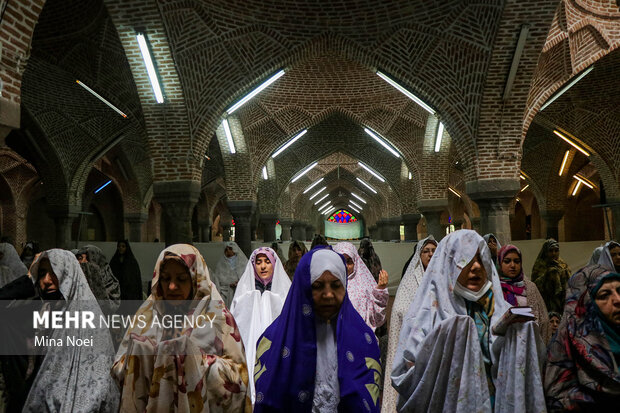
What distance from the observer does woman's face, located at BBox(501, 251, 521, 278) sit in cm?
345

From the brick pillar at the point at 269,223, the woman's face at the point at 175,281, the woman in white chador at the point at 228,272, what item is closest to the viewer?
the woman's face at the point at 175,281

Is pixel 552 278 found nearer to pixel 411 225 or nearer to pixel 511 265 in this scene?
pixel 511 265

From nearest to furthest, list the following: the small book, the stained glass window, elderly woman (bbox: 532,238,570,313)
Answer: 1. the small book
2. elderly woman (bbox: 532,238,570,313)
3. the stained glass window

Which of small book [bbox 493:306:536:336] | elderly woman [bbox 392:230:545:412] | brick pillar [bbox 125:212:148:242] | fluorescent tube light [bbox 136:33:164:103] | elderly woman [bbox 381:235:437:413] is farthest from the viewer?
brick pillar [bbox 125:212:148:242]

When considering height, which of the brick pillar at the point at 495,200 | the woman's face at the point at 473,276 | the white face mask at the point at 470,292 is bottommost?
the white face mask at the point at 470,292

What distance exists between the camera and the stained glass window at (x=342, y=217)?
38.6 m

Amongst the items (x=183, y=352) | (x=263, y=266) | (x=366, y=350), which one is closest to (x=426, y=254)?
(x=263, y=266)

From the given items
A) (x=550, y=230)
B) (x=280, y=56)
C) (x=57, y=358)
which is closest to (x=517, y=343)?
(x=57, y=358)

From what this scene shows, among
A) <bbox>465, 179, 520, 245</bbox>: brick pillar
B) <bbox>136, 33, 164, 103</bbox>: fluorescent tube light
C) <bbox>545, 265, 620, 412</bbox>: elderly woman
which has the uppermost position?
<bbox>136, 33, 164, 103</bbox>: fluorescent tube light

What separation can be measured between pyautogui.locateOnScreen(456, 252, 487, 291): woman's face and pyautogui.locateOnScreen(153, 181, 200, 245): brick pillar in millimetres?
6925

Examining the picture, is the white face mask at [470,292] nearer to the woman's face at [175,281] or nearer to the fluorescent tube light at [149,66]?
the woman's face at [175,281]

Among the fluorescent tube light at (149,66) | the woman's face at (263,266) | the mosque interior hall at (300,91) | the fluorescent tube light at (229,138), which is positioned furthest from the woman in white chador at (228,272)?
the fluorescent tube light at (229,138)

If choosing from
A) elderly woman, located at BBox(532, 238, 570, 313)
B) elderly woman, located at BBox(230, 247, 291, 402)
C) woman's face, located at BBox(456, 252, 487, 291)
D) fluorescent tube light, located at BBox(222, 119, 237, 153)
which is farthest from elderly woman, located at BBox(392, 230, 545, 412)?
fluorescent tube light, located at BBox(222, 119, 237, 153)

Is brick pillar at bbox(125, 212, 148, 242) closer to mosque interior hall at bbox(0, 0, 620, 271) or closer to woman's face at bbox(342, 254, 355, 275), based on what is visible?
mosque interior hall at bbox(0, 0, 620, 271)
